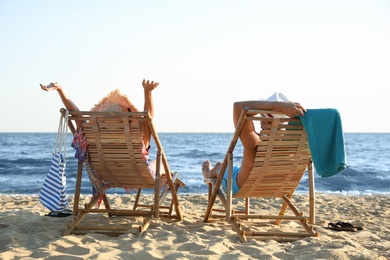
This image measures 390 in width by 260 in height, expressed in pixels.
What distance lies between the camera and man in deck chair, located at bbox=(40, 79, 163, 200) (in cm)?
396

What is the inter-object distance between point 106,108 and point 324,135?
196cm

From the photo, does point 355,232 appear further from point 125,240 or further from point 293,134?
point 125,240

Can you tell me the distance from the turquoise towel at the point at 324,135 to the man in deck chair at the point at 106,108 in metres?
1.32

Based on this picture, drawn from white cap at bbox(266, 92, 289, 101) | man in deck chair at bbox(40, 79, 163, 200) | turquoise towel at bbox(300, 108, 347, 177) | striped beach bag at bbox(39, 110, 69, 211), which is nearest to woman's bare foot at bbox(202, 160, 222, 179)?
man in deck chair at bbox(40, 79, 163, 200)

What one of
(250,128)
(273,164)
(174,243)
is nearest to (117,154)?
(174,243)

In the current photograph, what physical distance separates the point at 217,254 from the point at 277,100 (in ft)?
4.49

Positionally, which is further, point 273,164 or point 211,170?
point 211,170

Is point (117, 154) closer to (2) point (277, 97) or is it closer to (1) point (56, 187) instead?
(1) point (56, 187)

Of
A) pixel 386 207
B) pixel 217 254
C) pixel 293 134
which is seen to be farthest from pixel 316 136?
pixel 386 207

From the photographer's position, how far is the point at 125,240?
11.9 feet

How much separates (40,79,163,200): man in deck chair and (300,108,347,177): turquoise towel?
1319mm

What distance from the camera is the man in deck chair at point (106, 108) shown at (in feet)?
13.0

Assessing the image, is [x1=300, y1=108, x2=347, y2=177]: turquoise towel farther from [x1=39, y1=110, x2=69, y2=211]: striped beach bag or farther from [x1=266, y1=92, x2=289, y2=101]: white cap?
[x1=39, y1=110, x2=69, y2=211]: striped beach bag

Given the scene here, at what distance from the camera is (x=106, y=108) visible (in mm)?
4316
